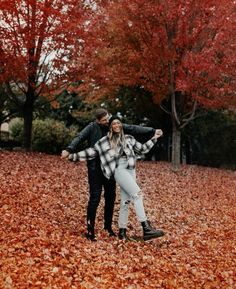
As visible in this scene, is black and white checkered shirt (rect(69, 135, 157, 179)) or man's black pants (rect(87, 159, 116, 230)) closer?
black and white checkered shirt (rect(69, 135, 157, 179))

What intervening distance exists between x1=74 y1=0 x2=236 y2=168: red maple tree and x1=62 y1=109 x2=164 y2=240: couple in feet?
29.2

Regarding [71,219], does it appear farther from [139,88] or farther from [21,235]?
[139,88]

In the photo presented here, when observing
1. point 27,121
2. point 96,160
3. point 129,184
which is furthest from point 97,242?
point 27,121

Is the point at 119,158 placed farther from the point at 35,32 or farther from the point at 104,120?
the point at 35,32

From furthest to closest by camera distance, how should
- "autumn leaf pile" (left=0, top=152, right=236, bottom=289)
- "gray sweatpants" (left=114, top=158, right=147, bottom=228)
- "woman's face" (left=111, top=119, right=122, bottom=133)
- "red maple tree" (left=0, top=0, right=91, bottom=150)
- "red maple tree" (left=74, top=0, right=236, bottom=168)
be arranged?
1. "red maple tree" (left=74, top=0, right=236, bottom=168)
2. "red maple tree" (left=0, top=0, right=91, bottom=150)
3. "gray sweatpants" (left=114, top=158, right=147, bottom=228)
4. "woman's face" (left=111, top=119, right=122, bottom=133)
5. "autumn leaf pile" (left=0, top=152, right=236, bottom=289)

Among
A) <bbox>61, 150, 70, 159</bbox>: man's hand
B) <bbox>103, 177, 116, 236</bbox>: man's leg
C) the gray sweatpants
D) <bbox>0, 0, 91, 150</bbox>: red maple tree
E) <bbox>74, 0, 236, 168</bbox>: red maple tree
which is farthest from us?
<bbox>74, 0, 236, 168</bbox>: red maple tree

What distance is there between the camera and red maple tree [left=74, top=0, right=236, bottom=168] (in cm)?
1568

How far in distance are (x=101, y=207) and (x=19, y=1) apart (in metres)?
7.04

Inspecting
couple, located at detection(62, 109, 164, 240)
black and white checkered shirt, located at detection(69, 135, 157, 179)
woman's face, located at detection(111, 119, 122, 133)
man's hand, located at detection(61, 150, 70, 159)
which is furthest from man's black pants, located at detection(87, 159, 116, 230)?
woman's face, located at detection(111, 119, 122, 133)

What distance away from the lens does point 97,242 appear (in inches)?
296

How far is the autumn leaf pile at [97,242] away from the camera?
6079mm

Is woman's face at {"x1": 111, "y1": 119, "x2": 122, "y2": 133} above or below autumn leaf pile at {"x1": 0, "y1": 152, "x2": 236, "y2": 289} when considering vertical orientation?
above

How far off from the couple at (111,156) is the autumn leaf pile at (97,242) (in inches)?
24.8

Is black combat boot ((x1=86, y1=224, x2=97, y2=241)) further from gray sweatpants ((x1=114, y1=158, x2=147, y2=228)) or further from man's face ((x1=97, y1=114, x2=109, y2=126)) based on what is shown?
man's face ((x1=97, y1=114, x2=109, y2=126))
